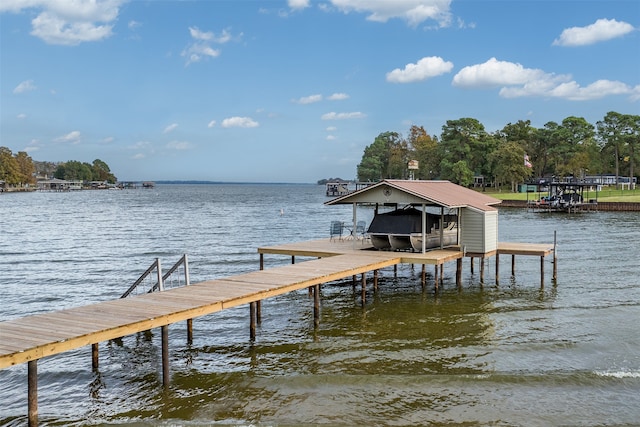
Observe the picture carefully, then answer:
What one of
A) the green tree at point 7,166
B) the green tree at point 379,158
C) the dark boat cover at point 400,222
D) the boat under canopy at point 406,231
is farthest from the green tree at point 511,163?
the green tree at point 7,166

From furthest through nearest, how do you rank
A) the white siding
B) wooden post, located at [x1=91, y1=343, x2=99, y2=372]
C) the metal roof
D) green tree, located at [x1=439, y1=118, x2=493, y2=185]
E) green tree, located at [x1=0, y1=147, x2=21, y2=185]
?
green tree, located at [x1=0, y1=147, x2=21, y2=185], green tree, located at [x1=439, y1=118, x2=493, y2=185], the white siding, the metal roof, wooden post, located at [x1=91, y1=343, x2=99, y2=372]

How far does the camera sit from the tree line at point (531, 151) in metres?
107

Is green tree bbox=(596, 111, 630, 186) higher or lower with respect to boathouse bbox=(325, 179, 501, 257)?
higher

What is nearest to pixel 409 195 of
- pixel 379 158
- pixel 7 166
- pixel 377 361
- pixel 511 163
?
pixel 377 361

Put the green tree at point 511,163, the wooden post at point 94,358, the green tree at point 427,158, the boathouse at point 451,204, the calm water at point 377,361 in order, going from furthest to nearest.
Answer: the green tree at point 427,158, the green tree at point 511,163, the boathouse at point 451,204, the wooden post at point 94,358, the calm water at point 377,361

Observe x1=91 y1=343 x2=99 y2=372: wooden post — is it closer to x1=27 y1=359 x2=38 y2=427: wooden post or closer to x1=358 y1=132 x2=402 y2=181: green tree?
x1=27 y1=359 x2=38 y2=427: wooden post

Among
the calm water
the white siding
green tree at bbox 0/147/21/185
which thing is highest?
green tree at bbox 0/147/21/185

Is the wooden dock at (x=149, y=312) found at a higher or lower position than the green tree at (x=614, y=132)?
lower

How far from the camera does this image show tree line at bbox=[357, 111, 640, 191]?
107 meters

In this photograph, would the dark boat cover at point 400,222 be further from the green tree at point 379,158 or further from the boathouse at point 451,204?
the green tree at point 379,158

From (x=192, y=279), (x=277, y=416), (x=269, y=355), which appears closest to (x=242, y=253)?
(x=192, y=279)

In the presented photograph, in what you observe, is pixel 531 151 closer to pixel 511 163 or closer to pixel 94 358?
pixel 511 163

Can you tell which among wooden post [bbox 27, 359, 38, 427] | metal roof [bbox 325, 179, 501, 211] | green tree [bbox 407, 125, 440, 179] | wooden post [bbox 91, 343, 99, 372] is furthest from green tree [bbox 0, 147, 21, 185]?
wooden post [bbox 27, 359, 38, 427]

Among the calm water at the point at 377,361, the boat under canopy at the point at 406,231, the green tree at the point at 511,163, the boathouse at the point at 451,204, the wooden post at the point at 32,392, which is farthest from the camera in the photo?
the green tree at the point at 511,163
